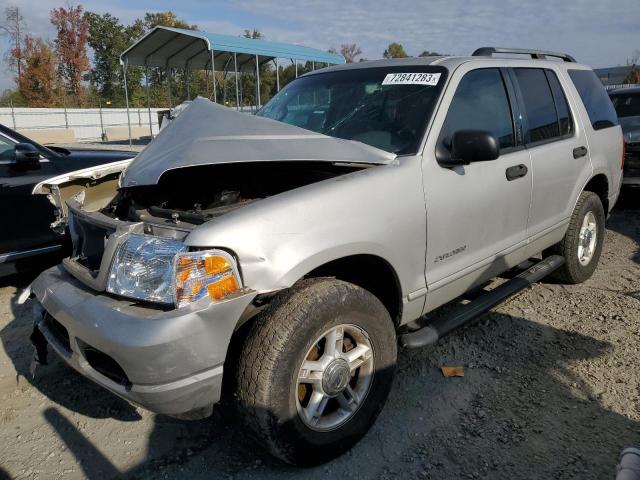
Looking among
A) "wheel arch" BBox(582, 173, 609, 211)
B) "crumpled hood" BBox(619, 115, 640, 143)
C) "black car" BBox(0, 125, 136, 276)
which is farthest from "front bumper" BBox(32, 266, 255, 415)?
"crumpled hood" BBox(619, 115, 640, 143)

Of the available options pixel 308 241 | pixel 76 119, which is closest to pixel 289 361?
pixel 308 241

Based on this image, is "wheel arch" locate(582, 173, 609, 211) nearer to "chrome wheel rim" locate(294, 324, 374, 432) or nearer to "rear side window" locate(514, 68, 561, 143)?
"rear side window" locate(514, 68, 561, 143)

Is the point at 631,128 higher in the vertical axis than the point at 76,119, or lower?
higher

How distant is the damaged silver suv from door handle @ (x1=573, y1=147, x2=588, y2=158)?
0.27 metres

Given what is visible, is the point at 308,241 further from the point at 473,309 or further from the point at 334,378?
the point at 473,309

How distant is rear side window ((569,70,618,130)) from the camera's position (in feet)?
14.9

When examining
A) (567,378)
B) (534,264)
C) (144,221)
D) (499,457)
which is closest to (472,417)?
(499,457)

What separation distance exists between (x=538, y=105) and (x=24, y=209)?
4.37m

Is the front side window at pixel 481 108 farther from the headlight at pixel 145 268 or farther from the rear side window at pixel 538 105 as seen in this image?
the headlight at pixel 145 268

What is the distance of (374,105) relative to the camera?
3.31 meters

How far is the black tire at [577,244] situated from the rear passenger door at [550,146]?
0.54 ft

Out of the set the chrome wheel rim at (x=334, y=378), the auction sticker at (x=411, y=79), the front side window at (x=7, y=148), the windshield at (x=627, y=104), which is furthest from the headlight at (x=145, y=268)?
the windshield at (x=627, y=104)

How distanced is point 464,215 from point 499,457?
51.3 inches

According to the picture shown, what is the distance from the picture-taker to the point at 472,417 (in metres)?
2.94
